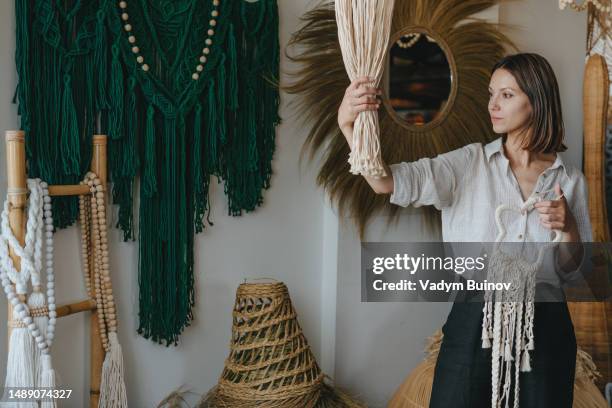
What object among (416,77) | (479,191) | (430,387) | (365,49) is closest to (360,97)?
(365,49)

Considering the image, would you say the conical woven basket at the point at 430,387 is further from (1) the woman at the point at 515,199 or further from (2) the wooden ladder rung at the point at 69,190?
(2) the wooden ladder rung at the point at 69,190

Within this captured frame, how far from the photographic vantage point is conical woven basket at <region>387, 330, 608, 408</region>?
1922 mm

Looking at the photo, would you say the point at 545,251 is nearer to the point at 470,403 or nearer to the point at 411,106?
the point at 470,403

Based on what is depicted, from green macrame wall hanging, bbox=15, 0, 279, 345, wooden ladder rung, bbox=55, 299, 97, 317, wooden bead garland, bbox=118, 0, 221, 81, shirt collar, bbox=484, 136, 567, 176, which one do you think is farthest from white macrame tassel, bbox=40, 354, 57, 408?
shirt collar, bbox=484, 136, 567, 176

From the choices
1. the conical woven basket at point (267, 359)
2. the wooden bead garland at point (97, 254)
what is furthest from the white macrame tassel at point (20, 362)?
the conical woven basket at point (267, 359)

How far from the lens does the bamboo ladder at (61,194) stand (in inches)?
62.1

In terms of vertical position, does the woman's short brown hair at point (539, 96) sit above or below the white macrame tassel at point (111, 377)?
above

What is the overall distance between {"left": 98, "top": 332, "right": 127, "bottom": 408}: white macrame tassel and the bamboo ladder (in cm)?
2

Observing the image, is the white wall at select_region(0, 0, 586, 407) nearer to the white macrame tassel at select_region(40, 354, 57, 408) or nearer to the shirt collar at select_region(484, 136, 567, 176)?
the white macrame tassel at select_region(40, 354, 57, 408)

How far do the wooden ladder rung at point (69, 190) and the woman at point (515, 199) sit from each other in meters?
0.74

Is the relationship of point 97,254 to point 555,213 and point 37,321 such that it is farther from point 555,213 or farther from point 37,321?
point 555,213

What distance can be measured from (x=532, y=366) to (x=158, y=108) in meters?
1.16

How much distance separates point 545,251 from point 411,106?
2.48 feet

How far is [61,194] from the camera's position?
1.73m
